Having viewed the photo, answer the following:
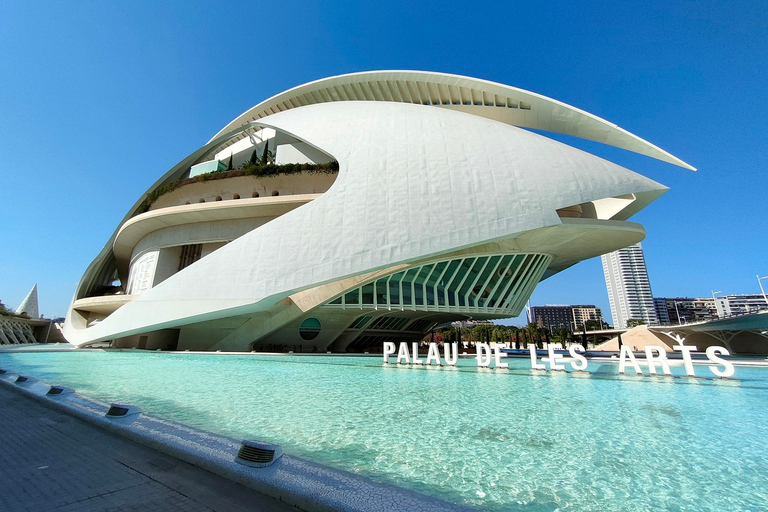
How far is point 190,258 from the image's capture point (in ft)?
69.6

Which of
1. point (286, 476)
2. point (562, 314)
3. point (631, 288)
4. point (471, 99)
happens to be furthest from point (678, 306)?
point (286, 476)

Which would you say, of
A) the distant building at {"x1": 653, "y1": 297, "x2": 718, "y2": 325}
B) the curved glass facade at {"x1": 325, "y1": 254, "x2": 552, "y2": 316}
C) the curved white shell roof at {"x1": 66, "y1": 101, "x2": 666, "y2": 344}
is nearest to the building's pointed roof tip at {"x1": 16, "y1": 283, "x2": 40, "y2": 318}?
the curved white shell roof at {"x1": 66, "y1": 101, "x2": 666, "y2": 344}

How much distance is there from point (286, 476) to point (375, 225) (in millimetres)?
11526

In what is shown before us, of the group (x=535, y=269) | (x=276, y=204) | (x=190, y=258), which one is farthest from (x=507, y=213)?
(x=190, y=258)

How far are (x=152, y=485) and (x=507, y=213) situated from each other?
42.8ft

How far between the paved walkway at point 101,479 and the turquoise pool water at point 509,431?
3.25 ft

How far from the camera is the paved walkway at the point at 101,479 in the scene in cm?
180

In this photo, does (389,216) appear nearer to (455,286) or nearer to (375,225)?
(375,225)

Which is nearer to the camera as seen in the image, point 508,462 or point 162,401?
point 508,462

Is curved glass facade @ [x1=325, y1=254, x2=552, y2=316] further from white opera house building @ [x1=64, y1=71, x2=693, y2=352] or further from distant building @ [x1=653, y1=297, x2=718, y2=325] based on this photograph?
distant building @ [x1=653, y1=297, x2=718, y2=325]

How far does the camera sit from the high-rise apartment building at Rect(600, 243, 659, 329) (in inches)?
4537

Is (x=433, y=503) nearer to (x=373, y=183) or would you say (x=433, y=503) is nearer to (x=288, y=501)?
(x=288, y=501)

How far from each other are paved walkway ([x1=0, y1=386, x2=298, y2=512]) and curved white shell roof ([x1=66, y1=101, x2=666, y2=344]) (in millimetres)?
9865

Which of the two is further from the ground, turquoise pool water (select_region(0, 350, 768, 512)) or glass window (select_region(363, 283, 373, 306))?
glass window (select_region(363, 283, 373, 306))
